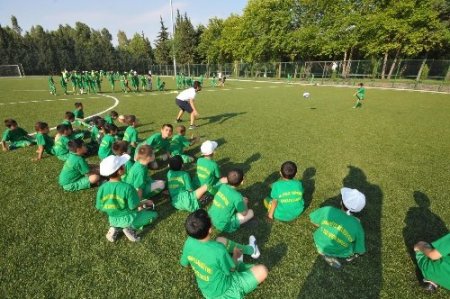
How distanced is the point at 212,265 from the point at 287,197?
216cm

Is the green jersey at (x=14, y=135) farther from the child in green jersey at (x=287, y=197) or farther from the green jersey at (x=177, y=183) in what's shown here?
the child in green jersey at (x=287, y=197)

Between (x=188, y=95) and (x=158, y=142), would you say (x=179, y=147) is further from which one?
(x=188, y=95)

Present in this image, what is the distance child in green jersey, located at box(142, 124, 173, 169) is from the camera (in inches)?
275

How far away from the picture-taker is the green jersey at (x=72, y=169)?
209 inches

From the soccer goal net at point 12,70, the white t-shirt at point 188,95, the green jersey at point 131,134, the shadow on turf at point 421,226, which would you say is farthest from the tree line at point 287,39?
the green jersey at point 131,134

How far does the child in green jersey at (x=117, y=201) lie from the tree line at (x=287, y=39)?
41.4 m

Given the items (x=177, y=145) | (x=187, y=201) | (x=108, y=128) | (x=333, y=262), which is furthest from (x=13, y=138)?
(x=333, y=262)

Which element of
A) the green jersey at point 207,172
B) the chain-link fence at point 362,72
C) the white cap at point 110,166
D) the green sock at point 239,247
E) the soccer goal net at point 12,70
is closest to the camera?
the green sock at point 239,247

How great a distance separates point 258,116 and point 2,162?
10752 millimetres

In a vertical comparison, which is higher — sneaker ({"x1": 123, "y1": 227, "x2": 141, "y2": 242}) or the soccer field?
sneaker ({"x1": 123, "y1": 227, "x2": 141, "y2": 242})

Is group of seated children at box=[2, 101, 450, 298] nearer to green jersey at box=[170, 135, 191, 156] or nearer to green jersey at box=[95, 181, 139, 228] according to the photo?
green jersey at box=[95, 181, 139, 228]

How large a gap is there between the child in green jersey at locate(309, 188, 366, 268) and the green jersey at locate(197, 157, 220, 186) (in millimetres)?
2198

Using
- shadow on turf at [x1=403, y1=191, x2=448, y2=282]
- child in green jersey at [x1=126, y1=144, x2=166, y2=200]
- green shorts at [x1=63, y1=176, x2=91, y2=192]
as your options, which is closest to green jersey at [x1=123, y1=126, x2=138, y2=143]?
green shorts at [x1=63, y1=176, x2=91, y2=192]

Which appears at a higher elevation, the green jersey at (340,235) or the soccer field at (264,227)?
the green jersey at (340,235)
